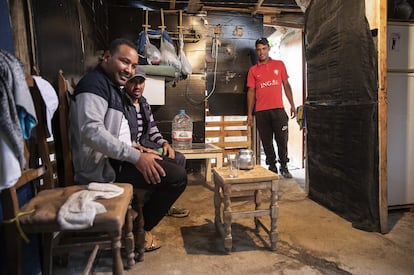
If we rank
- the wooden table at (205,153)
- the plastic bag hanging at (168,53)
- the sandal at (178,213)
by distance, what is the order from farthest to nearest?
the plastic bag hanging at (168,53) < the wooden table at (205,153) < the sandal at (178,213)

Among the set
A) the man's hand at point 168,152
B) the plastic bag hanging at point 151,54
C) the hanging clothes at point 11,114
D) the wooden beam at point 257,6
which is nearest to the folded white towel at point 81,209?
the hanging clothes at point 11,114

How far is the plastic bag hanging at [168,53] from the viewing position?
3.35 metres

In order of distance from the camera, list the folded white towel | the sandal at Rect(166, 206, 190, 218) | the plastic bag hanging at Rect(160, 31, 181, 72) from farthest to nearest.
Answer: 1. the plastic bag hanging at Rect(160, 31, 181, 72)
2. the sandal at Rect(166, 206, 190, 218)
3. the folded white towel

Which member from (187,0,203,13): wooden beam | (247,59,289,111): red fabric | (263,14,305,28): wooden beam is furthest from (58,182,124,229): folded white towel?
(263,14,305,28): wooden beam

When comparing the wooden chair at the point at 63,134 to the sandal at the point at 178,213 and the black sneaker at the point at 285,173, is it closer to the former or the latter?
the sandal at the point at 178,213

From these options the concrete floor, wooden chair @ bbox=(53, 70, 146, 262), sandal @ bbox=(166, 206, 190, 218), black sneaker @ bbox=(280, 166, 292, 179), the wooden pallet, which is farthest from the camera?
the wooden pallet

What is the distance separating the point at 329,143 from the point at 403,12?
1125 millimetres

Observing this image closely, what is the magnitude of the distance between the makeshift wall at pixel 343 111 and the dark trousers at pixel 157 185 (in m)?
1.25

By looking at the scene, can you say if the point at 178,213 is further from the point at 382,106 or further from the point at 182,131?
the point at 382,106

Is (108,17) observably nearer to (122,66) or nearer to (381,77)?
(122,66)

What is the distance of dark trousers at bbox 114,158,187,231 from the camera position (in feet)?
5.33

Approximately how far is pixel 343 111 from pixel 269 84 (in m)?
1.37

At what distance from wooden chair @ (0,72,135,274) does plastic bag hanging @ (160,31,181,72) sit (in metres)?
2.18

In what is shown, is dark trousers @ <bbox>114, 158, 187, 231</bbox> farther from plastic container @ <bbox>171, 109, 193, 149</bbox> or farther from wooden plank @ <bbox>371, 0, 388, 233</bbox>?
plastic container @ <bbox>171, 109, 193, 149</bbox>
